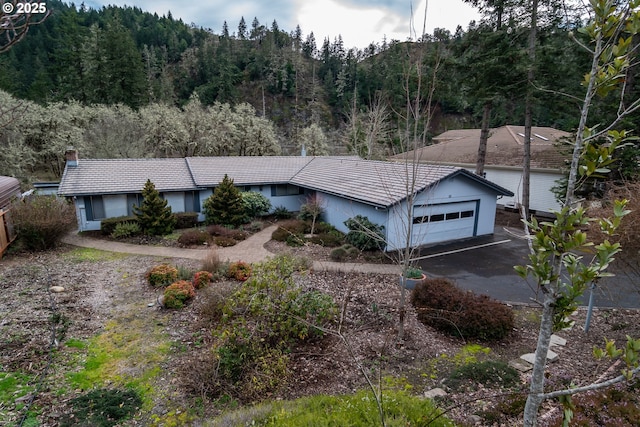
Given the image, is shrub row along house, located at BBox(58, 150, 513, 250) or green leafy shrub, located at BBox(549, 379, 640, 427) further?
shrub row along house, located at BBox(58, 150, 513, 250)

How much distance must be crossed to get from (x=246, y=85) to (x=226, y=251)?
2446 inches

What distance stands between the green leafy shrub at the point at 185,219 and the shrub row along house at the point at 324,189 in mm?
840

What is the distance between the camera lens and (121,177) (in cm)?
1895

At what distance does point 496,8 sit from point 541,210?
12603mm

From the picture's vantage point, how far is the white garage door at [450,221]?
15.8 meters

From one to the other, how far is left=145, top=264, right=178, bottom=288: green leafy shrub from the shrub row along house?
7260mm

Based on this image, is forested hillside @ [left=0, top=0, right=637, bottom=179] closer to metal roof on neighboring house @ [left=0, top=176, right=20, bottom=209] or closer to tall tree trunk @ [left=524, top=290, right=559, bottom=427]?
tall tree trunk @ [left=524, top=290, right=559, bottom=427]

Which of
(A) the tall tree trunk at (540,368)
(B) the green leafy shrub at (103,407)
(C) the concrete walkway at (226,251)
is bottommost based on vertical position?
(C) the concrete walkway at (226,251)

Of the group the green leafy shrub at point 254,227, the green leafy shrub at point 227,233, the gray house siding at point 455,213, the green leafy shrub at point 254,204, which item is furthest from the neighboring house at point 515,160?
the green leafy shrub at point 227,233

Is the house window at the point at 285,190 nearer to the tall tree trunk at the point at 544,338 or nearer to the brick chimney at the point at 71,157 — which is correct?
the brick chimney at the point at 71,157

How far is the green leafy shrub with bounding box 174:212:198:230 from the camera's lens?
1883 centimetres

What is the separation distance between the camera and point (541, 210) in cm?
2230

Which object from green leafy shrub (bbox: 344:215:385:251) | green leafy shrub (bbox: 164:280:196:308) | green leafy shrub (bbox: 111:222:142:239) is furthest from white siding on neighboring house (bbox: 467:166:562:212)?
green leafy shrub (bbox: 111:222:142:239)

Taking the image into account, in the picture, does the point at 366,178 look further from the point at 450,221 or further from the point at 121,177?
the point at 121,177
